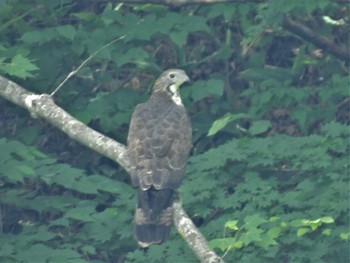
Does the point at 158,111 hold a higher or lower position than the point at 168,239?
higher

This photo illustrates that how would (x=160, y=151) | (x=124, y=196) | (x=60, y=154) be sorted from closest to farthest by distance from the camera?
(x=160, y=151), (x=124, y=196), (x=60, y=154)

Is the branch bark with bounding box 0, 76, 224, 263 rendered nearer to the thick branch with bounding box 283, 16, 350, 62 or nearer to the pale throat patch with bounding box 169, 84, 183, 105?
the pale throat patch with bounding box 169, 84, 183, 105

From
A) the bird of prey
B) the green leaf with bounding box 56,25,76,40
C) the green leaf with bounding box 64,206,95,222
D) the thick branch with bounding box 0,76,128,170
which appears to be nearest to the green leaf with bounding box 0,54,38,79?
the thick branch with bounding box 0,76,128,170

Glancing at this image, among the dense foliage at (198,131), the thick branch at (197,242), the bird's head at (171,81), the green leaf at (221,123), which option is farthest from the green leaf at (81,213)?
the thick branch at (197,242)

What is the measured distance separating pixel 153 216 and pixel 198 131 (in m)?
2.39

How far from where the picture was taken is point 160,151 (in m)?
8.43

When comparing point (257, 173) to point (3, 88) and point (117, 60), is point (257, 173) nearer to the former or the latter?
point (117, 60)

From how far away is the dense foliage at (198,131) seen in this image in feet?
28.3

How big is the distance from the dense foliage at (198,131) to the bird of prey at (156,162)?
384 mm

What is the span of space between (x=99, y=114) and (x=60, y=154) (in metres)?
0.99

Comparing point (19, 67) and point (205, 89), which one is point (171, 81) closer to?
point (205, 89)

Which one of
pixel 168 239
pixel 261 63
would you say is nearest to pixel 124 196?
pixel 168 239

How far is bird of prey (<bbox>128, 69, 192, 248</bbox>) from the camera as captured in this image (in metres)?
8.10

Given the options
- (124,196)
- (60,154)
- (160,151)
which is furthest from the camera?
(60,154)
